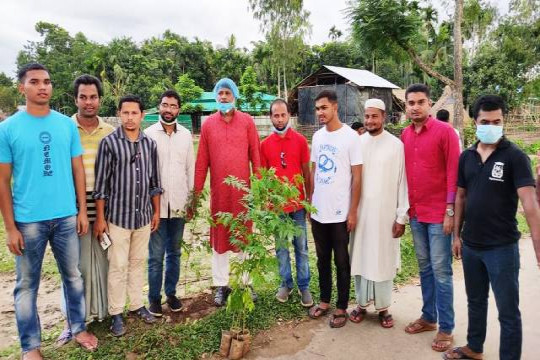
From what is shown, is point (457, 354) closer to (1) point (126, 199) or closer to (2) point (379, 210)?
(2) point (379, 210)

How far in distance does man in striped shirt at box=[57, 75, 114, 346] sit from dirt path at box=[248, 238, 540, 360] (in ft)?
4.66

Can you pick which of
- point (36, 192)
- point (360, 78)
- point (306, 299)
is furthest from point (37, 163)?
point (360, 78)

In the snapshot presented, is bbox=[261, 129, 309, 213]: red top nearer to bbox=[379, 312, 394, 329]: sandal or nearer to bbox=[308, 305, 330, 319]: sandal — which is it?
bbox=[308, 305, 330, 319]: sandal

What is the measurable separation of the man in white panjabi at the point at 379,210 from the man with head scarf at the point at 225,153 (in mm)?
1137

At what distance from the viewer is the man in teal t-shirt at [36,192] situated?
2.80 metres

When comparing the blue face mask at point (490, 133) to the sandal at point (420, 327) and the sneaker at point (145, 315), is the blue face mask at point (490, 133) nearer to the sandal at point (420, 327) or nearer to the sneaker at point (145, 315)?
the sandal at point (420, 327)

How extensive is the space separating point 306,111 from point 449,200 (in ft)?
70.1

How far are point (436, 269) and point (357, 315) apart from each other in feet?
2.97

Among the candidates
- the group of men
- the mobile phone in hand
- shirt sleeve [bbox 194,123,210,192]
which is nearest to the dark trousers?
the group of men

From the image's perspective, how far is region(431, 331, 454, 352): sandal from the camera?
3184 mm

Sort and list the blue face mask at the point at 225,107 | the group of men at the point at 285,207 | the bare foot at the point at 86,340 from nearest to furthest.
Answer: the group of men at the point at 285,207 < the bare foot at the point at 86,340 < the blue face mask at the point at 225,107

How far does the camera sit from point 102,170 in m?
3.17

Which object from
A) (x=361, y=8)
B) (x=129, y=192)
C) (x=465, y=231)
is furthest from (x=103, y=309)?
(x=361, y=8)

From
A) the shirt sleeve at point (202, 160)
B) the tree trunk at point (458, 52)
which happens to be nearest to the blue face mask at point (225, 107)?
the shirt sleeve at point (202, 160)
